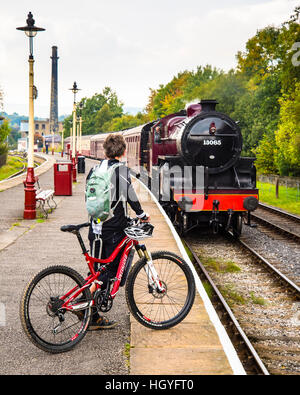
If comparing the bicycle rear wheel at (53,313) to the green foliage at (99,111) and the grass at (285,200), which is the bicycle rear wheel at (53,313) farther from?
the green foliage at (99,111)

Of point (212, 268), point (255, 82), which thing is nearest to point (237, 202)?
point (212, 268)

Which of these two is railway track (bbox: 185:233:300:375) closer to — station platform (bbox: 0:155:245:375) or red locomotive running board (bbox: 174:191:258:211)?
station platform (bbox: 0:155:245:375)

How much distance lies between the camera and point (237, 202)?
1185 centimetres

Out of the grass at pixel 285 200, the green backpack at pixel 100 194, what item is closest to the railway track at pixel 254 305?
the green backpack at pixel 100 194

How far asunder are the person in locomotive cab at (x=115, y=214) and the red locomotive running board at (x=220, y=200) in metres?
6.70

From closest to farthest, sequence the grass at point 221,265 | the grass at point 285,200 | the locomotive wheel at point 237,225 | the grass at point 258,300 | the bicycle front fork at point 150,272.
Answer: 1. the bicycle front fork at point 150,272
2. the grass at point 258,300
3. the grass at point 221,265
4. the locomotive wheel at point 237,225
5. the grass at point 285,200

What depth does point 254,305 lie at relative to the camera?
24.9 ft

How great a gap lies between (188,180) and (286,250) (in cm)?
279

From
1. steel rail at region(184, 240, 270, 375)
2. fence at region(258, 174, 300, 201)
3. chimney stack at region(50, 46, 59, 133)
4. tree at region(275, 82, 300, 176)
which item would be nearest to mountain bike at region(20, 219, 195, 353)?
steel rail at region(184, 240, 270, 375)

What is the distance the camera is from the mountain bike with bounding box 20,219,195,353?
15.2 feet

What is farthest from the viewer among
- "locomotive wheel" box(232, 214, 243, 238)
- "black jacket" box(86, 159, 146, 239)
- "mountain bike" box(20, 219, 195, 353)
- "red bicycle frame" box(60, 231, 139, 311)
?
"locomotive wheel" box(232, 214, 243, 238)

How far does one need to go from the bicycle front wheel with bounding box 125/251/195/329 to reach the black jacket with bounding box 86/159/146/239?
0.44m

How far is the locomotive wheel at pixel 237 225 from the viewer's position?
12539 millimetres

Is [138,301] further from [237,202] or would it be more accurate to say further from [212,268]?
[237,202]
